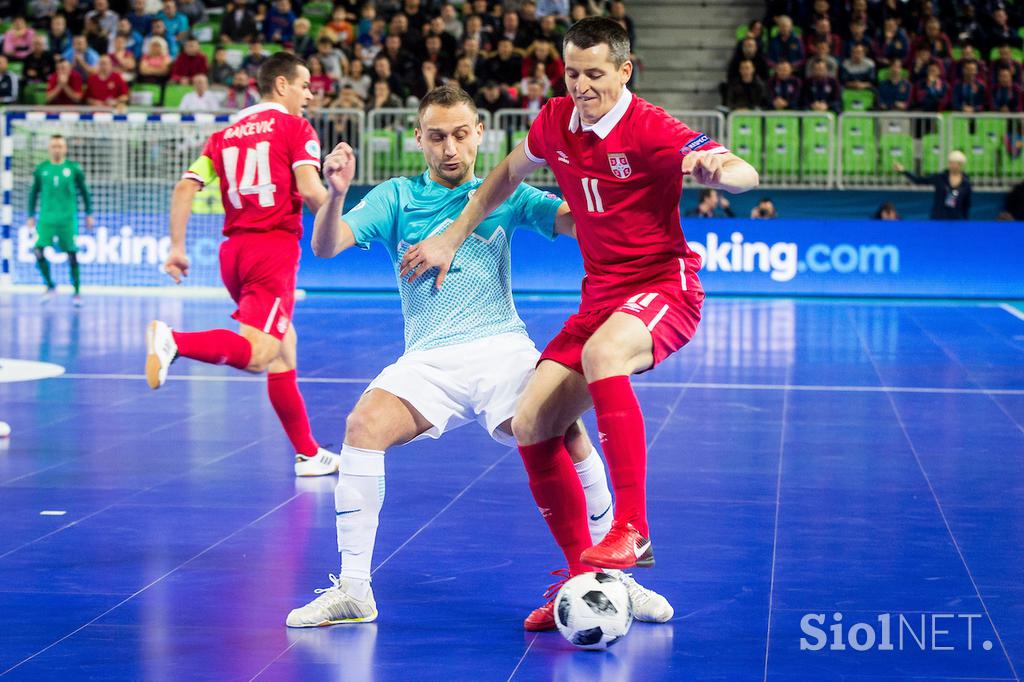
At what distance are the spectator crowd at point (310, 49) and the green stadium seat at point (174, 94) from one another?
17 centimetres

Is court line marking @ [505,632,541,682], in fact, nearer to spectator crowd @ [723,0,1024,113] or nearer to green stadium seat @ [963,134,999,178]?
spectator crowd @ [723,0,1024,113]

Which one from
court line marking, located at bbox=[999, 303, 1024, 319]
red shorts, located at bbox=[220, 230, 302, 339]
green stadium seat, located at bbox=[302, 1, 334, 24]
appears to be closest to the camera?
red shorts, located at bbox=[220, 230, 302, 339]

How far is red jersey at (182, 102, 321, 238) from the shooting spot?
7.65 m

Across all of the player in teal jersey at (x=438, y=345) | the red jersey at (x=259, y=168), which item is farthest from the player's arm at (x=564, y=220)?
the red jersey at (x=259, y=168)

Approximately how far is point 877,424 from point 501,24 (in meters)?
14.0

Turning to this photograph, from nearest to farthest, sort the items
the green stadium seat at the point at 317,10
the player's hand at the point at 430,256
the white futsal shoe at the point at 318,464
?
1. the player's hand at the point at 430,256
2. the white futsal shoe at the point at 318,464
3. the green stadium seat at the point at 317,10

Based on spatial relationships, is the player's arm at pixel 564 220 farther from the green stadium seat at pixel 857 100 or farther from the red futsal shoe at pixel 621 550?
the green stadium seat at pixel 857 100

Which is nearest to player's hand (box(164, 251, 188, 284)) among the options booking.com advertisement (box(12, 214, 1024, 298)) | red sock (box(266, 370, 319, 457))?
red sock (box(266, 370, 319, 457))

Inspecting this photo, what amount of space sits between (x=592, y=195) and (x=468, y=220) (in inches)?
19.6

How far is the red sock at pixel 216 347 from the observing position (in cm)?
682

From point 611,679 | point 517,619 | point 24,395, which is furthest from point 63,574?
point 24,395

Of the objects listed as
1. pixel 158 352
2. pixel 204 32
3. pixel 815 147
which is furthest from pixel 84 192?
pixel 158 352

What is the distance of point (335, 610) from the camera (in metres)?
4.91

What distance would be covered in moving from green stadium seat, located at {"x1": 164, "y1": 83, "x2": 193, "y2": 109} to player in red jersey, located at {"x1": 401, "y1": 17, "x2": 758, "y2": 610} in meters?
17.1
